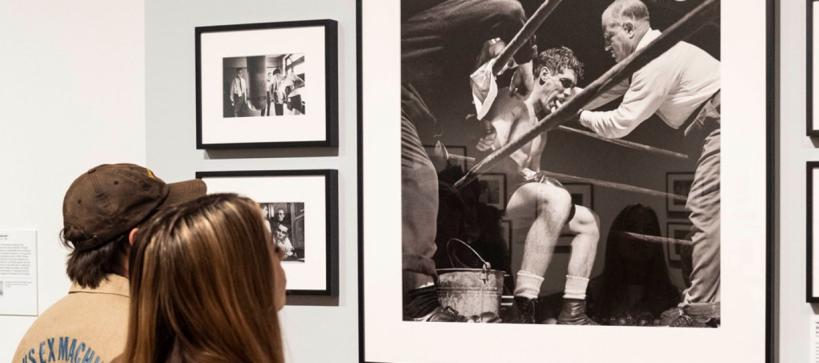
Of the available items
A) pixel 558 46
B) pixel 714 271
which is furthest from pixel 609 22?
pixel 714 271

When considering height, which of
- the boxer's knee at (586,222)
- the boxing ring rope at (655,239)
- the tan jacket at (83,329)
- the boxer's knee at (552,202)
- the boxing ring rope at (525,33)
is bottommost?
the tan jacket at (83,329)

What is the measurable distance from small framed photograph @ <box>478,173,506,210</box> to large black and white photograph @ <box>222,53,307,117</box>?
445 millimetres

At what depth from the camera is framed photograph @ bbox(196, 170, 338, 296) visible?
256 cm

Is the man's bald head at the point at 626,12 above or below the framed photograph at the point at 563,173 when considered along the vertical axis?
above

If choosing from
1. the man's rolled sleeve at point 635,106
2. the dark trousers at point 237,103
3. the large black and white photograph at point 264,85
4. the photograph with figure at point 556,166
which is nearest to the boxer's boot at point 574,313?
the photograph with figure at point 556,166

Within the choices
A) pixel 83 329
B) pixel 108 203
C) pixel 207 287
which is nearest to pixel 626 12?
Answer: pixel 108 203

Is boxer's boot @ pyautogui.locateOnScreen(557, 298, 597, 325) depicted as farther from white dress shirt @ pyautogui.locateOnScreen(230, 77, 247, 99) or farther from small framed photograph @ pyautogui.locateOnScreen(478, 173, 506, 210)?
white dress shirt @ pyautogui.locateOnScreen(230, 77, 247, 99)

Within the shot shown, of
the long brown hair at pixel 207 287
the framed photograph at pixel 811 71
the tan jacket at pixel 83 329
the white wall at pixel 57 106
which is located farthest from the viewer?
the white wall at pixel 57 106

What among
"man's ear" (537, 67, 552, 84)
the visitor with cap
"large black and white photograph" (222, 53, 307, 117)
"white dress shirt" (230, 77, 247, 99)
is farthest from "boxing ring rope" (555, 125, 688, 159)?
the visitor with cap

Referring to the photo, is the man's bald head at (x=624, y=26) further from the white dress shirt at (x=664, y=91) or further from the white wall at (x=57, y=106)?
the white wall at (x=57, y=106)

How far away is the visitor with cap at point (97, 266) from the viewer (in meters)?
1.86

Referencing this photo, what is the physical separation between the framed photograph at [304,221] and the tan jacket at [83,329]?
691 mm

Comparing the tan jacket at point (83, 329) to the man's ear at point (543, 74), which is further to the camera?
the man's ear at point (543, 74)

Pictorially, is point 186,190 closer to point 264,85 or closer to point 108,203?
point 108,203
